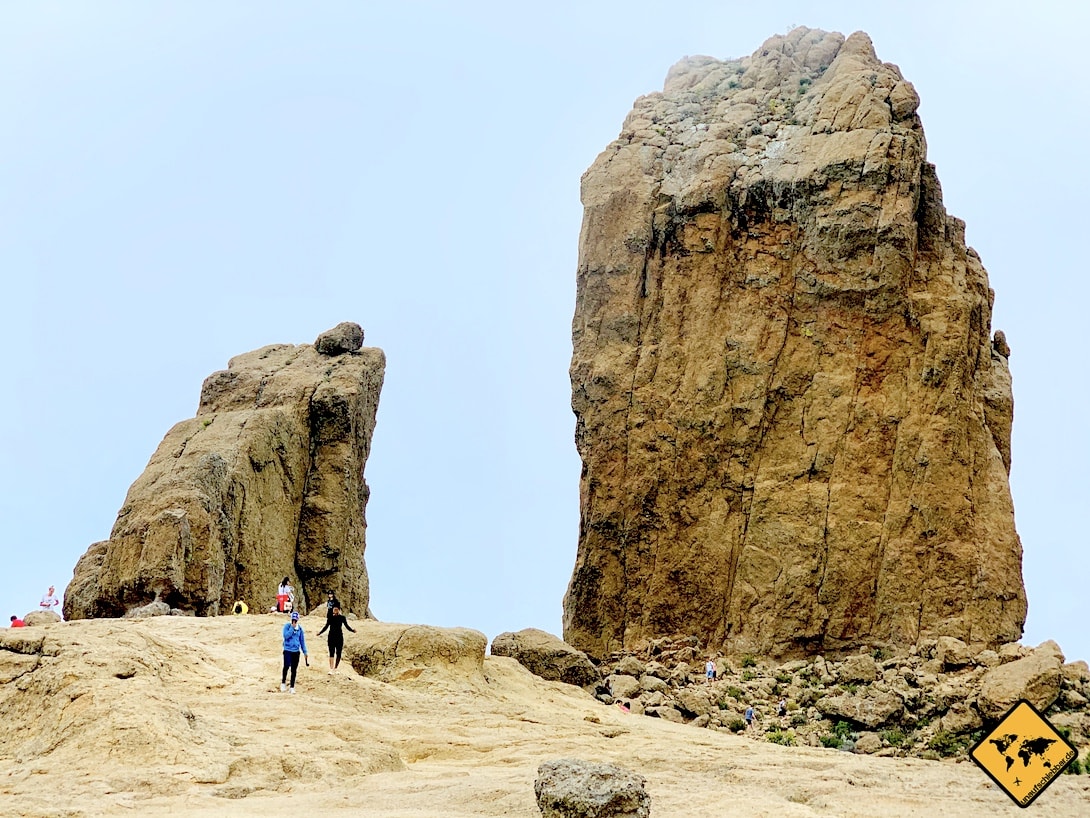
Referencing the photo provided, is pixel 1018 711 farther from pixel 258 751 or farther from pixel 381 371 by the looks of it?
pixel 381 371

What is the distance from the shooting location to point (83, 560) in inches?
1158

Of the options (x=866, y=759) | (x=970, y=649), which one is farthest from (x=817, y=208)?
(x=866, y=759)

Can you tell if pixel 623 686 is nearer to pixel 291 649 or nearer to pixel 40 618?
pixel 291 649

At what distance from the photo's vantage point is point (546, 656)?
26.1 metres

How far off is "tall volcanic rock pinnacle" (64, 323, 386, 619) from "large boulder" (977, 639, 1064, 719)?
50.4 ft

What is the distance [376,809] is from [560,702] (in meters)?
9.61

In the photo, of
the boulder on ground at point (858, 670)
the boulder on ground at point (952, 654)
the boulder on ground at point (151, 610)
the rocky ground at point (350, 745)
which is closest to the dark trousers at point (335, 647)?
the rocky ground at point (350, 745)

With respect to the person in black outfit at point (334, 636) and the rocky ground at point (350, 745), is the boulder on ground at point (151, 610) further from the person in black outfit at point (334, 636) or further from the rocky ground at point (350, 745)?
the person in black outfit at point (334, 636)

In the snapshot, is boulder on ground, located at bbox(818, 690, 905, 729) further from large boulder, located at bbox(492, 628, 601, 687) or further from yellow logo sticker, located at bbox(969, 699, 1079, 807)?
yellow logo sticker, located at bbox(969, 699, 1079, 807)

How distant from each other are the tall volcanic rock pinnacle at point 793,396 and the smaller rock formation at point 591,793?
18.1 meters

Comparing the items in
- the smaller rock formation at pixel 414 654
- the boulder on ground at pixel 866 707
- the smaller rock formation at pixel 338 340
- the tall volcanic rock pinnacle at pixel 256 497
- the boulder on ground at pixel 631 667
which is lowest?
the boulder on ground at pixel 866 707

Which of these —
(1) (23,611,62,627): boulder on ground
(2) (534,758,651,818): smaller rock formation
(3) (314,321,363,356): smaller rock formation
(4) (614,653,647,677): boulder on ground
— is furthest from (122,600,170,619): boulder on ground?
(2) (534,758,651,818): smaller rock formation

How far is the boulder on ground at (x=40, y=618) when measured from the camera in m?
24.2

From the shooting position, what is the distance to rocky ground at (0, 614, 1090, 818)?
12852 millimetres
